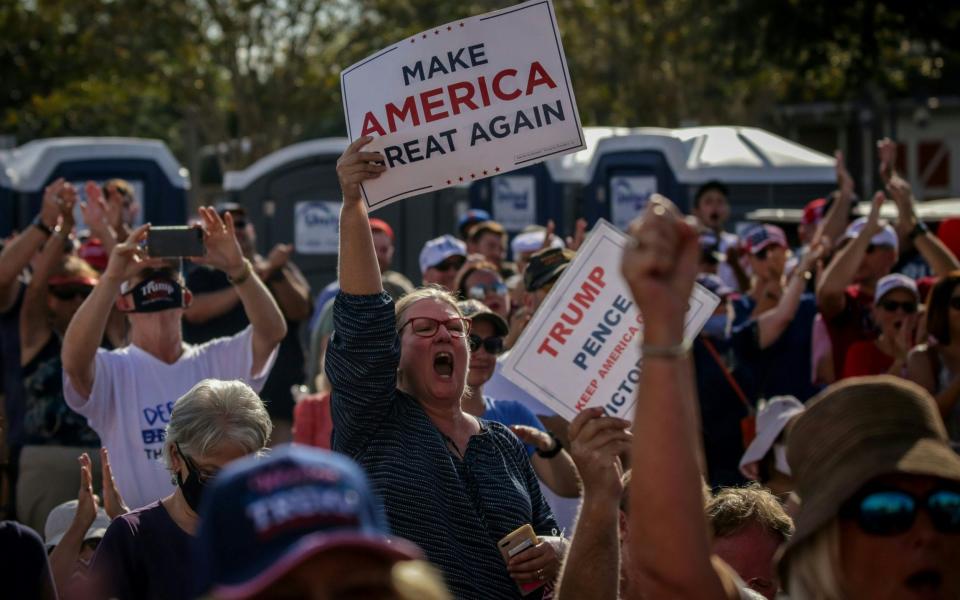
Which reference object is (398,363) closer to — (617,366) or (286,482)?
(617,366)

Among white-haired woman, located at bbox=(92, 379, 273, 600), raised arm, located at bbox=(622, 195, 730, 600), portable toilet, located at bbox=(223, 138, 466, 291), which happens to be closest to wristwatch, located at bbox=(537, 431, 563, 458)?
white-haired woman, located at bbox=(92, 379, 273, 600)

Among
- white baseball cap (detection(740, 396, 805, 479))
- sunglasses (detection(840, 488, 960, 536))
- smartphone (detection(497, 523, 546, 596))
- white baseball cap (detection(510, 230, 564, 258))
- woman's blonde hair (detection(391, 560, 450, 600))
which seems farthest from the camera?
white baseball cap (detection(510, 230, 564, 258))

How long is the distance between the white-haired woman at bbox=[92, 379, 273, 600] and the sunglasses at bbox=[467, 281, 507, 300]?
10.1ft

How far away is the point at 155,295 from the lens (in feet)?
19.2

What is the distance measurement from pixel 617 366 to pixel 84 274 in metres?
3.44

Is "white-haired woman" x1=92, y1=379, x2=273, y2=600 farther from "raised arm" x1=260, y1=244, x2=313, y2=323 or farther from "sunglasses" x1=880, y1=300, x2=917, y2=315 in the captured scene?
"raised arm" x1=260, y1=244, x2=313, y2=323

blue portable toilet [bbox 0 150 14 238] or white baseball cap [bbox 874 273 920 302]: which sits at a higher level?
blue portable toilet [bbox 0 150 14 238]

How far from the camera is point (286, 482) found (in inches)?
80.0

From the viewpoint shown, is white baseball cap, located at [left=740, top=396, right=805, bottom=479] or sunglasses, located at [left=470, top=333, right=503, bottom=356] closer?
sunglasses, located at [left=470, top=333, right=503, bottom=356]

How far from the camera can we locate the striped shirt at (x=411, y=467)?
4055mm

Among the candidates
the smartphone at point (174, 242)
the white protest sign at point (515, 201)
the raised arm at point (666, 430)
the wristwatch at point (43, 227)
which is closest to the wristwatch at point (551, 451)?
the smartphone at point (174, 242)

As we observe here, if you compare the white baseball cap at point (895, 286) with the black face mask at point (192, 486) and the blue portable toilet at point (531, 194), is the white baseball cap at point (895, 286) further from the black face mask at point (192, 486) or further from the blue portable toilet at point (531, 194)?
the blue portable toilet at point (531, 194)

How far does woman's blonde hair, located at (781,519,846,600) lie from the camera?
2768 millimetres

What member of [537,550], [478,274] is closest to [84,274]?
[478,274]
